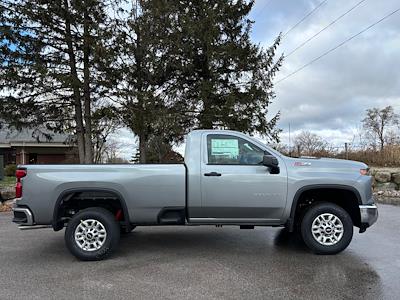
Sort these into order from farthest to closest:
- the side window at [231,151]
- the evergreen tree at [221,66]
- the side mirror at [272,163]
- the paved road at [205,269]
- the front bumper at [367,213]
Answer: the evergreen tree at [221,66] → the side window at [231,151] → the front bumper at [367,213] → the side mirror at [272,163] → the paved road at [205,269]

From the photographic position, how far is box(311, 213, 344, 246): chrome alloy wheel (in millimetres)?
6043

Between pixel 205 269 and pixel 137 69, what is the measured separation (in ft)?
38.7

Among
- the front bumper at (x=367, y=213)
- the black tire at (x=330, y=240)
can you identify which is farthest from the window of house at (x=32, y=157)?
the front bumper at (x=367, y=213)

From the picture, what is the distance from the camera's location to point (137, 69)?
1586 cm

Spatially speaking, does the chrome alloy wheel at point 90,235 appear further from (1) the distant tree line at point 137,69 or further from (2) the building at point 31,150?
(2) the building at point 31,150

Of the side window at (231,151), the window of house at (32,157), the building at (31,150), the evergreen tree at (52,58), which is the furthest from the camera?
the window of house at (32,157)

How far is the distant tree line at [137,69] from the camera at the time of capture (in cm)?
1407

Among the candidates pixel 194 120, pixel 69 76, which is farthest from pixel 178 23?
pixel 69 76

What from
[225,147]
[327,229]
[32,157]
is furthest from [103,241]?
[32,157]

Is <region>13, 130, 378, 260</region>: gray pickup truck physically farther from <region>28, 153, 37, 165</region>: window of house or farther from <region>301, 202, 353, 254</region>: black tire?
<region>28, 153, 37, 165</region>: window of house

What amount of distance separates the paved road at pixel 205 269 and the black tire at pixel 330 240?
148mm

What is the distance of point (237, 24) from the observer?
1747 centimetres

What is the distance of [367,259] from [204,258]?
7.98ft

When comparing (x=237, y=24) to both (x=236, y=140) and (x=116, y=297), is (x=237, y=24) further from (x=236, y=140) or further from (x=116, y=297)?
(x=116, y=297)
